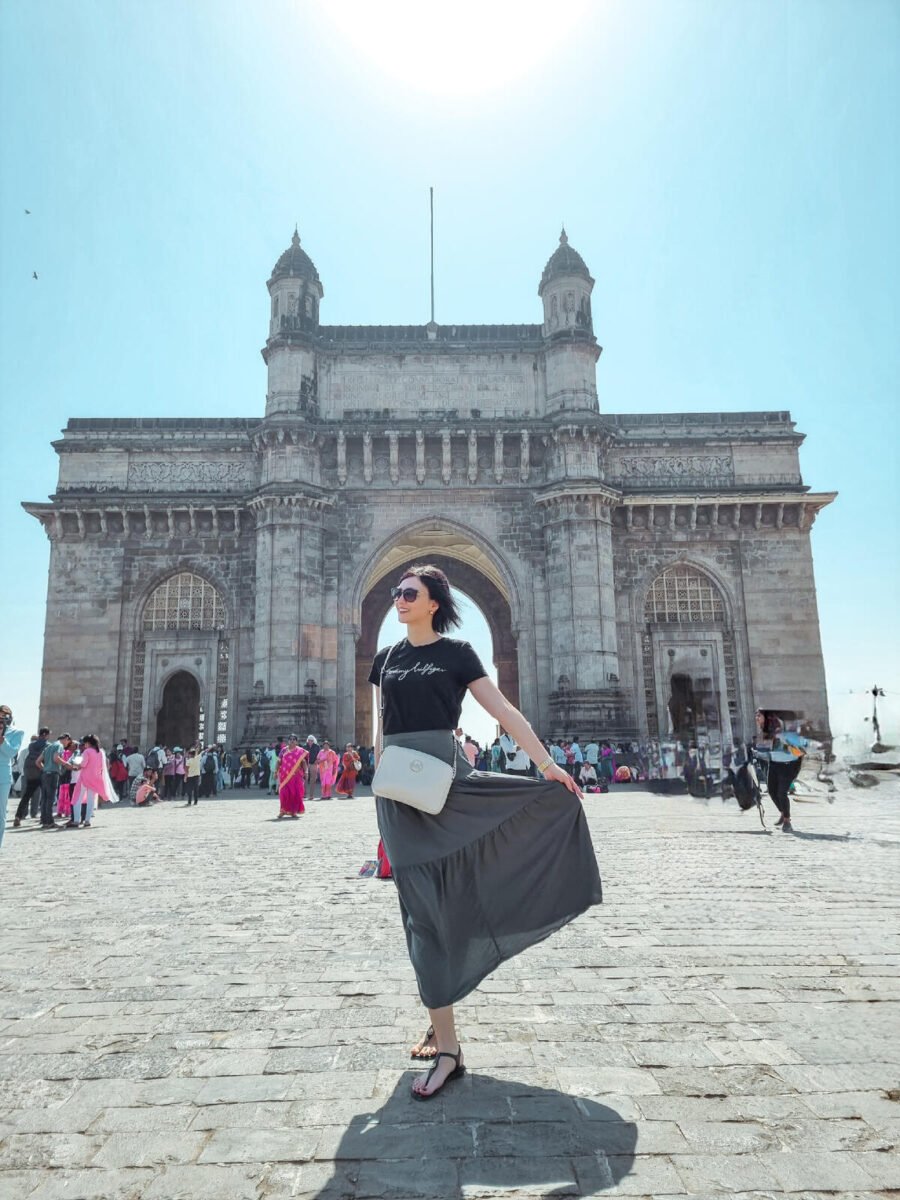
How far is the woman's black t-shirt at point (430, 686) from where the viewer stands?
3100 millimetres

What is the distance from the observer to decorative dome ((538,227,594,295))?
84.5 ft

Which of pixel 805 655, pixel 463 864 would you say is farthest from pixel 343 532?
pixel 463 864

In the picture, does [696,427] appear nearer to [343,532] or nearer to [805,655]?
[805,655]

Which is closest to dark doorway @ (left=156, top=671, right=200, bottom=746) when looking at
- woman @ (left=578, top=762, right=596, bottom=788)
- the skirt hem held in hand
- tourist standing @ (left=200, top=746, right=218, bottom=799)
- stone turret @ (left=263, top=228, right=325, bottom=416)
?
tourist standing @ (left=200, top=746, right=218, bottom=799)

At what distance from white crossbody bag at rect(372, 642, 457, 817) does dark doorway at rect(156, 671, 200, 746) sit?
23.8 metres

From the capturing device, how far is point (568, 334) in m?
25.0

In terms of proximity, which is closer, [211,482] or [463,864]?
[463,864]

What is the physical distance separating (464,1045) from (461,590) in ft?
96.5

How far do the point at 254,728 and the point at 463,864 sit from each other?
66.3 ft

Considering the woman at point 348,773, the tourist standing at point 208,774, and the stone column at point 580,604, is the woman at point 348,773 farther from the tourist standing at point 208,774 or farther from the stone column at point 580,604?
the stone column at point 580,604

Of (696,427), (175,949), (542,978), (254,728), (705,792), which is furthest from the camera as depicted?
(696,427)

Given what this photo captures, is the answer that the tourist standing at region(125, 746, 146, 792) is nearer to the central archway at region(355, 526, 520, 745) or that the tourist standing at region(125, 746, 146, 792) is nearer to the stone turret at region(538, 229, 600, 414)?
the central archway at region(355, 526, 520, 745)

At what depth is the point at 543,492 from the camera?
950 inches

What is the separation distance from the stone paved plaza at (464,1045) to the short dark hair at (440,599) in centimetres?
161
